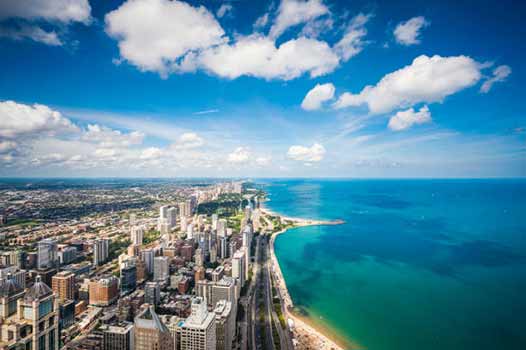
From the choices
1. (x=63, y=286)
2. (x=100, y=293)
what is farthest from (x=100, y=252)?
(x=100, y=293)

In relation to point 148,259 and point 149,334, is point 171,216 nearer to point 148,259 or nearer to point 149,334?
point 148,259

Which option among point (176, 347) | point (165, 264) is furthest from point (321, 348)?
point (165, 264)

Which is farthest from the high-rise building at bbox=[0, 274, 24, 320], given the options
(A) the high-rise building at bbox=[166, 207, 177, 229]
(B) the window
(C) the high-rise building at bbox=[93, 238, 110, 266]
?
(A) the high-rise building at bbox=[166, 207, 177, 229]

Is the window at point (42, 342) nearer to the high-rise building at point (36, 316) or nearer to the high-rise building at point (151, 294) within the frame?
the high-rise building at point (36, 316)

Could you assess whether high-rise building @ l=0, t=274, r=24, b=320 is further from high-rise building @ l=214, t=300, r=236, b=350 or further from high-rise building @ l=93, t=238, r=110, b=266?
high-rise building @ l=93, t=238, r=110, b=266

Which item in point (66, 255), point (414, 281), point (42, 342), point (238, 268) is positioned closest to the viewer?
point (42, 342)

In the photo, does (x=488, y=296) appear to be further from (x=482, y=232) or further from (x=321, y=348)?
(x=482, y=232)

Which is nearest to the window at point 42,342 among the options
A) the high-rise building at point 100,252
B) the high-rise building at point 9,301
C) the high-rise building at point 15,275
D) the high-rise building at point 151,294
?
the high-rise building at point 9,301
